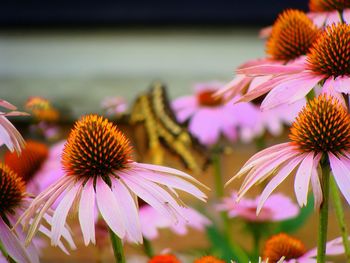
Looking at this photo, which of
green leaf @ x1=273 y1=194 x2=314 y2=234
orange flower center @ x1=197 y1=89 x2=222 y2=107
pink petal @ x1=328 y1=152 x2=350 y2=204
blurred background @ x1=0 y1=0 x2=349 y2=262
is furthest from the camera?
blurred background @ x1=0 y1=0 x2=349 y2=262

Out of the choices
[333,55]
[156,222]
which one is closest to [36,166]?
[156,222]

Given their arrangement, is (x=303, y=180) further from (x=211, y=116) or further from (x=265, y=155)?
(x=211, y=116)

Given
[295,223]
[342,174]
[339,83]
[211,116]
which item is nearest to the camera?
[342,174]

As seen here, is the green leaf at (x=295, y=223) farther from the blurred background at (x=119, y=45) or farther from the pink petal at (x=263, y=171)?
the blurred background at (x=119, y=45)

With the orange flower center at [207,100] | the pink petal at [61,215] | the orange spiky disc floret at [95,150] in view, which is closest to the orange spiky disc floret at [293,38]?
the orange spiky disc floret at [95,150]

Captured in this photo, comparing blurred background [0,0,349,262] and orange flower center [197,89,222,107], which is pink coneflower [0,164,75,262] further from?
blurred background [0,0,349,262]

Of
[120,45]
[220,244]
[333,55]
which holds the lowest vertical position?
[220,244]

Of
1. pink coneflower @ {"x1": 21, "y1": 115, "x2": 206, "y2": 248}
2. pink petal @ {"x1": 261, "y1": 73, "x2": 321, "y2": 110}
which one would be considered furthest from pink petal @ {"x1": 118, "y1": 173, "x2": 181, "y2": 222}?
pink petal @ {"x1": 261, "y1": 73, "x2": 321, "y2": 110}
